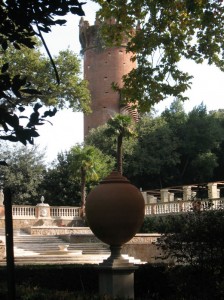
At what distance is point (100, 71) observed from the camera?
5275 cm

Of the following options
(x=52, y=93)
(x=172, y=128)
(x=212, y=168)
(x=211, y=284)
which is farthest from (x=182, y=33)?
(x=172, y=128)

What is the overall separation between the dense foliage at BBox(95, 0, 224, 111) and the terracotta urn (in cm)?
253

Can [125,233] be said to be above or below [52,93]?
below

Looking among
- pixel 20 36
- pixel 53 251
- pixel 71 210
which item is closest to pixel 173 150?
pixel 71 210

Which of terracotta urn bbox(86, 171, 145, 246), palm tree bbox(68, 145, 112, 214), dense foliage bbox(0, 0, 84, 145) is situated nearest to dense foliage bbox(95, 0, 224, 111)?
terracotta urn bbox(86, 171, 145, 246)

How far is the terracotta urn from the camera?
8055 millimetres

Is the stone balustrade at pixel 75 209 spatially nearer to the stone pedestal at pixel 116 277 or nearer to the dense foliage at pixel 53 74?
the dense foliage at pixel 53 74

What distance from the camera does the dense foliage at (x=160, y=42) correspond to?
9.94 m

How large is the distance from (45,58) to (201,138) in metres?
16.8

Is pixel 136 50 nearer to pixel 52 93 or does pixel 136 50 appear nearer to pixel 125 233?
pixel 125 233

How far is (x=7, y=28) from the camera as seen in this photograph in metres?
3.47

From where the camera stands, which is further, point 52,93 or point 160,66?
point 52,93

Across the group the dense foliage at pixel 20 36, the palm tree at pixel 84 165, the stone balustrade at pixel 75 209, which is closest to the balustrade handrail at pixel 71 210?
the stone balustrade at pixel 75 209

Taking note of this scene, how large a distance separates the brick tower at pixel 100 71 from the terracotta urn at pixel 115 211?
42470 mm
